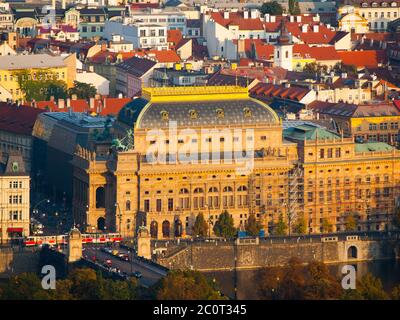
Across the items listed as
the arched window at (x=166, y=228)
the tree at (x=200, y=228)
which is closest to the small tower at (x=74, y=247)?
the tree at (x=200, y=228)

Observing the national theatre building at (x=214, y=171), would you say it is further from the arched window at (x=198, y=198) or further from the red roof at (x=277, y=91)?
the red roof at (x=277, y=91)

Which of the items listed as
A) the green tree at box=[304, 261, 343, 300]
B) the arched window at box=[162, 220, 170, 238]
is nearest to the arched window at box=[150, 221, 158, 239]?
the arched window at box=[162, 220, 170, 238]

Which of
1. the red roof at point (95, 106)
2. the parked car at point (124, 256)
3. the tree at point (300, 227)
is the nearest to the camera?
the parked car at point (124, 256)

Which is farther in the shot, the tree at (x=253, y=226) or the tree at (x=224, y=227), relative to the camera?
the tree at (x=253, y=226)

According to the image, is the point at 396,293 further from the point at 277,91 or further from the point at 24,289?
the point at 277,91

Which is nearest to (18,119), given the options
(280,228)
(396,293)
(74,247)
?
(280,228)

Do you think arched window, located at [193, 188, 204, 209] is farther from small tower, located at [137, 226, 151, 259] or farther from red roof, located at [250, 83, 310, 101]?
red roof, located at [250, 83, 310, 101]
